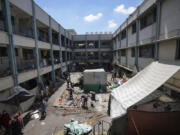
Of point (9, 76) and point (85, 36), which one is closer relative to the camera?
point (9, 76)

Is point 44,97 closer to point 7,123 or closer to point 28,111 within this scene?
point 28,111

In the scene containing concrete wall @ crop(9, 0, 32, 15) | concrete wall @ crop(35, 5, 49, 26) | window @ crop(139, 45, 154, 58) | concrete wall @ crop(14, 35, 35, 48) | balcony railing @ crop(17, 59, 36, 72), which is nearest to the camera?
concrete wall @ crop(9, 0, 32, 15)

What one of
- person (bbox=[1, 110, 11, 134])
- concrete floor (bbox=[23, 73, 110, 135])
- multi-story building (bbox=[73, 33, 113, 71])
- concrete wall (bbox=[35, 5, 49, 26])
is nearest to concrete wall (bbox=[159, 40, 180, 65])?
concrete floor (bbox=[23, 73, 110, 135])

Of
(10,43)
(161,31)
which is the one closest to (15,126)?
(10,43)

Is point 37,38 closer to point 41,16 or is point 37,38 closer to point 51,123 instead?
point 41,16

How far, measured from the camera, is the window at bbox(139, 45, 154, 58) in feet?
40.9

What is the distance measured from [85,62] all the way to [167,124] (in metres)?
30.7

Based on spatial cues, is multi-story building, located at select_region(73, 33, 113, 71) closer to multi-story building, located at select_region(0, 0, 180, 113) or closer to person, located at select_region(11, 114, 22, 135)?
multi-story building, located at select_region(0, 0, 180, 113)

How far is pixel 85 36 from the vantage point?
3562cm

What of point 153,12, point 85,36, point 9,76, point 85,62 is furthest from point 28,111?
point 85,36

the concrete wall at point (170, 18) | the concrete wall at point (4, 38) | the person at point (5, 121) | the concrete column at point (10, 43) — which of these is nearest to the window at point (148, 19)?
the concrete wall at point (170, 18)

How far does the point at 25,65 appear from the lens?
12117 mm

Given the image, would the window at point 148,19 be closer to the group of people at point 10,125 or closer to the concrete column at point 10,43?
the concrete column at point 10,43

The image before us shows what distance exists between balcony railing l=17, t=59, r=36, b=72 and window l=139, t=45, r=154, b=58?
1418 centimetres
